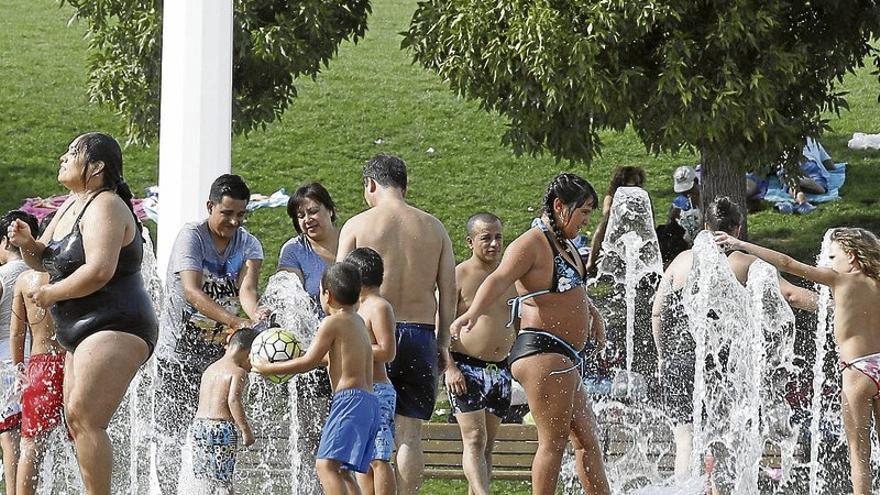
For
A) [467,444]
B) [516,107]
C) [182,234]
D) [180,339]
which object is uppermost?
[516,107]

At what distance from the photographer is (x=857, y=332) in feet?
23.9

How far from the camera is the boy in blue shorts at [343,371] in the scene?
6.09m

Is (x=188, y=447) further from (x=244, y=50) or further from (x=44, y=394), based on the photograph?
(x=244, y=50)

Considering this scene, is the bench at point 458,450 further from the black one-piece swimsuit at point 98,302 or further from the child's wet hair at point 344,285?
the black one-piece swimsuit at point 98,302

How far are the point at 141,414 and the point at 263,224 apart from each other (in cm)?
893

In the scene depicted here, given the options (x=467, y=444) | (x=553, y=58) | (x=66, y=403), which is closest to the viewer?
(x=66, y=403)

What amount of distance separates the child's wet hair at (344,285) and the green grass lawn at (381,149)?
9.31 meters

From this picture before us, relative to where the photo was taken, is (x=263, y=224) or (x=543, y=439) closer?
(x=543, y=439)

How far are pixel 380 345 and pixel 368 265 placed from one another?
0.33m

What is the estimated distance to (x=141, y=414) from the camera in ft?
26.4

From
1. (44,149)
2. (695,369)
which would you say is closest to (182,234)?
(695,369)

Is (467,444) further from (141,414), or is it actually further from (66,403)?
(66,403)

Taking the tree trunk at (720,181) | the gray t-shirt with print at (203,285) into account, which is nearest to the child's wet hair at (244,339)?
the gray t-shirt with print at (203,285)

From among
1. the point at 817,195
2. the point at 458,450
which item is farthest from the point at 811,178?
the point at 458,450
